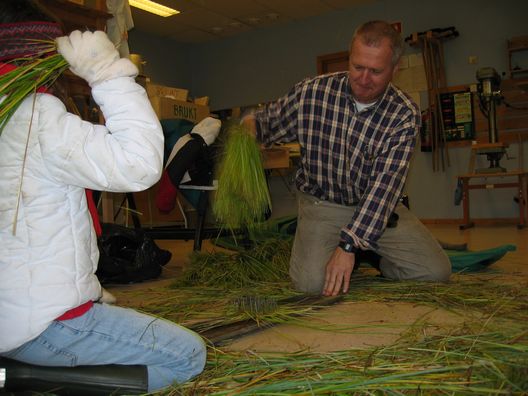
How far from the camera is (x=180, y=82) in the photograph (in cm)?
874

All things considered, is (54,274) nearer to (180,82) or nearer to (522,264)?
(522,264)

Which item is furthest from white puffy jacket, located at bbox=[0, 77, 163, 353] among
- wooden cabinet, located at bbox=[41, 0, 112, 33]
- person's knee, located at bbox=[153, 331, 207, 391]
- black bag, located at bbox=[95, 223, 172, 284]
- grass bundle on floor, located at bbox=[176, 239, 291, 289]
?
wooden cabinet, located at bbox=[41, 0, 112, 33]

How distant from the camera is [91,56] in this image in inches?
41.4

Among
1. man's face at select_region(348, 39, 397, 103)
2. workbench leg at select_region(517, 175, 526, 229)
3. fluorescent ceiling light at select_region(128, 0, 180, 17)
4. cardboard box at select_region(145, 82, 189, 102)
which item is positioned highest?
fluorescent ceiling light at select_region(128, 0, 180, 17)

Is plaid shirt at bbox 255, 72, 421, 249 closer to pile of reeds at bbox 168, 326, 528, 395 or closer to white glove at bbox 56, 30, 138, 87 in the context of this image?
pile of reeds at bbox 168, 326, 528, 395

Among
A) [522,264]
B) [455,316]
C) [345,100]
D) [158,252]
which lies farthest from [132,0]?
[455,316]

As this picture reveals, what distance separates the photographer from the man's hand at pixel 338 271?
210 cm

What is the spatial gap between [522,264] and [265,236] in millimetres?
1454

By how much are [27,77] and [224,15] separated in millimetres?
6728

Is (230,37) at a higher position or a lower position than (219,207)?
higher

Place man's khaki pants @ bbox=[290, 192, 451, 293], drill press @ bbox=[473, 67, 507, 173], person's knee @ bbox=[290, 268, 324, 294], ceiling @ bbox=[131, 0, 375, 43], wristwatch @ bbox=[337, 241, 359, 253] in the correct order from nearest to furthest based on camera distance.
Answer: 1. wristwatch @ bbox=[337, 241, 359, 253]
2. person's knee @ bbox=[290, 268, 324, 294]
3. man's khaki pants @ bbox=[290, 192, 451, 293]
4. drill press @ bbox=[473, 67, 507, 173]
5. ceiling @ bbox=[131, 0, 375, 43]

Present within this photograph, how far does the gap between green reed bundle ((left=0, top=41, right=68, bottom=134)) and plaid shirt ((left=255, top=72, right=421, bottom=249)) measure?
1.38 meters

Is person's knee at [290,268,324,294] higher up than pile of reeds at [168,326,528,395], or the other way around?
pile of reeds at [168,326,528,395]

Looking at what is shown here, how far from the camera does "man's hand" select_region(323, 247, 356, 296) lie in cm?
210
